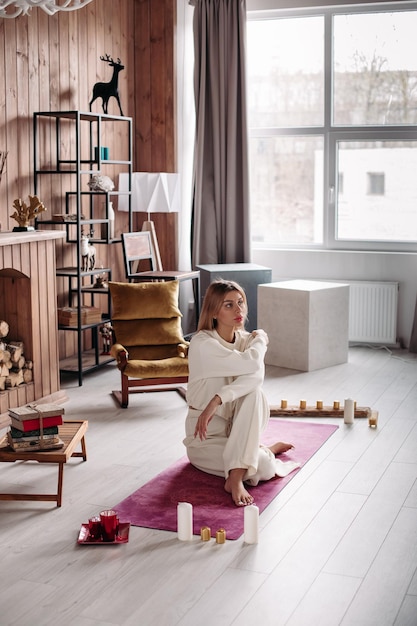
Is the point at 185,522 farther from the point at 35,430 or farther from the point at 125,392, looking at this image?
the point at 125,392

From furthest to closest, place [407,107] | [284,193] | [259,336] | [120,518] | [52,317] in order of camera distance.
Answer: [284,193] → [407,107] → [52,317] → [259,336] → [120,518]

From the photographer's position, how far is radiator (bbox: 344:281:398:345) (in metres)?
6.79

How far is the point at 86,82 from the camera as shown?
6254 mm

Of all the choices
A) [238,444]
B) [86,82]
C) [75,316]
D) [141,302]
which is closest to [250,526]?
[238,444]

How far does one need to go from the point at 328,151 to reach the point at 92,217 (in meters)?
2.12

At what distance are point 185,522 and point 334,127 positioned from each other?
15.4 ft

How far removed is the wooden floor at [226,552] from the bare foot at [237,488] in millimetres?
109

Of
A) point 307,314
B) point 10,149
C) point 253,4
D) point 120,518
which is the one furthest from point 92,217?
point 120,518

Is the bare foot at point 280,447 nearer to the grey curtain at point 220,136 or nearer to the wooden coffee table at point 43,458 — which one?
the wooden coffee table at point 43,458

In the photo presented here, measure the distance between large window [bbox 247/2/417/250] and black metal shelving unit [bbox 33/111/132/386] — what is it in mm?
1436

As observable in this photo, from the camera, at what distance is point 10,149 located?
5336mm

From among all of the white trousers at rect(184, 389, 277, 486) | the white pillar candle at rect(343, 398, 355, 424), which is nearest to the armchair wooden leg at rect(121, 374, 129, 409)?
the white trousers at rect(184, 389, 277, 486)

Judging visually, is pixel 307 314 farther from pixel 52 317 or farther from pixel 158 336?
pixel 52 317

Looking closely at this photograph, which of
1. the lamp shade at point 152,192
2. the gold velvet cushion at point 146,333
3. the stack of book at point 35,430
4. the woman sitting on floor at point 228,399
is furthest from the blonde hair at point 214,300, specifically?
the lamp shade at point 152,192
